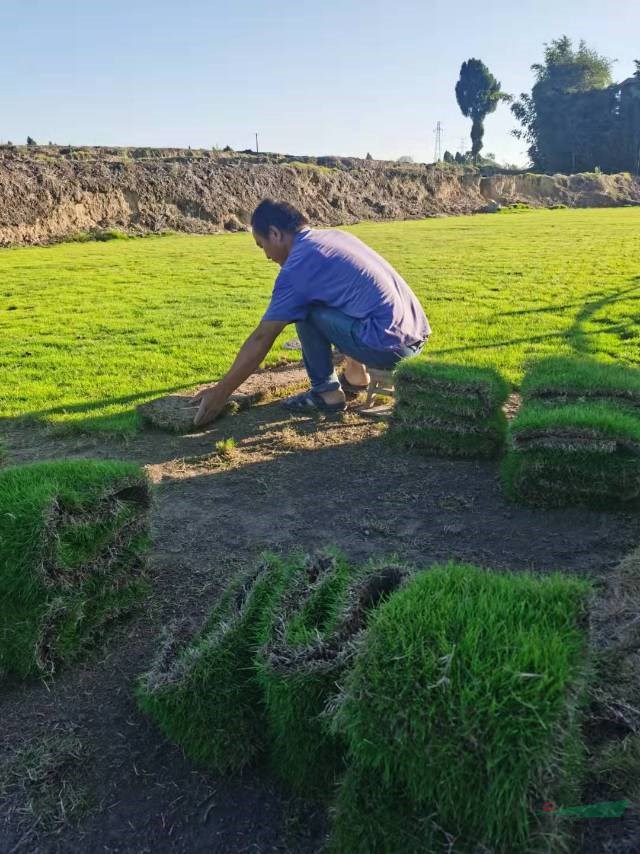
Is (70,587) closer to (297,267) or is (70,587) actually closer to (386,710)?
(386,710)

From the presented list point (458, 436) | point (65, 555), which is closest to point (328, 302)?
point (458, 436)

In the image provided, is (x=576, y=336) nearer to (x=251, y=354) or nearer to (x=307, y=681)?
(x=251, y=354)

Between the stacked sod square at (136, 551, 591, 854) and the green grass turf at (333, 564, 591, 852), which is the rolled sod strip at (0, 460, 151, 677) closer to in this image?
the stacked sod square at (136, 551, 591, 854)

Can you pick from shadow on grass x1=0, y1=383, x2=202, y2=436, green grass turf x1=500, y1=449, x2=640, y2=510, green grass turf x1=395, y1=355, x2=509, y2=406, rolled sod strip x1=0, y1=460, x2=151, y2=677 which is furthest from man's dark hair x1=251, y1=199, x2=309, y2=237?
rolled sod strip x1=0, y1=460, x2=151, y2=677

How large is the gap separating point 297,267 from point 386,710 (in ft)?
13.6

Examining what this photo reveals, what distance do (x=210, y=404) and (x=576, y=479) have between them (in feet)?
9.24

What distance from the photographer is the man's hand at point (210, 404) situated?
5.32m

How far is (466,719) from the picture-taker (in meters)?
1.57

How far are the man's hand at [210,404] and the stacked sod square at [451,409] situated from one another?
4.49 ft

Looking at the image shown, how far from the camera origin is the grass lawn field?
23.9 ft

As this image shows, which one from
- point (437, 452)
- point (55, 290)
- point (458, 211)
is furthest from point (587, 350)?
point (458, 211)

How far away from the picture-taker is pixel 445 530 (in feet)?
12.6

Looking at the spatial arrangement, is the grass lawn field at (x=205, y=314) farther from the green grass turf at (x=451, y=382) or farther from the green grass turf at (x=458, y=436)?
the green grass turf at (x=458, y=436)

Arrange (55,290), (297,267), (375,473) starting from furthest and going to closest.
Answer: (55,290), (297,267), (375,473)
